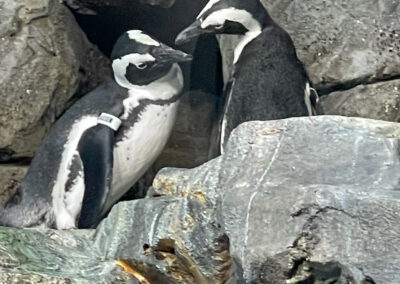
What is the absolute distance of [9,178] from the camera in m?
3.92

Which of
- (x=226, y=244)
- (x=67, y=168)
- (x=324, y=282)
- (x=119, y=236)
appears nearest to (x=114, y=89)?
(x=67, y=168)

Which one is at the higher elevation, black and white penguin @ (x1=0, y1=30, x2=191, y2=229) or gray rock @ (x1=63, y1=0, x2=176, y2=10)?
gray rock @ (x1=63, y1=0, x2=176, y2=10)

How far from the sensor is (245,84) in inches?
137

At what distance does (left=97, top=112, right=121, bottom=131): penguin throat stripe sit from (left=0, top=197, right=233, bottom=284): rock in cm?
75

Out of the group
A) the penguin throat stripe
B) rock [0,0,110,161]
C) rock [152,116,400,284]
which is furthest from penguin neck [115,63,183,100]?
rock [152,116,400,284]

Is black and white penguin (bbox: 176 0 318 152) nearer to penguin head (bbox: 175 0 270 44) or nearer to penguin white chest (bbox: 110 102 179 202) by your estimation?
penguin head (bbox: 175 0 270 44)

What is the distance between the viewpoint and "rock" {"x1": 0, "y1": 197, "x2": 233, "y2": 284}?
2.55 m

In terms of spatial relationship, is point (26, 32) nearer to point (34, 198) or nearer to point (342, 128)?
point (34, 198)

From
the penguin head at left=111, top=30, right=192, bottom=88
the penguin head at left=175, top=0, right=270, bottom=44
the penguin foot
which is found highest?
the penguin head at left=175, top=0, right=270, bottom=44

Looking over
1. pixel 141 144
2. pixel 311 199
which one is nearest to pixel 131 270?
pixel 311 199

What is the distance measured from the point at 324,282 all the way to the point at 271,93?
4.14ft

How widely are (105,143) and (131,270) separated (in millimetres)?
890

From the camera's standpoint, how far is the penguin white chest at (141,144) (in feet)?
12.0

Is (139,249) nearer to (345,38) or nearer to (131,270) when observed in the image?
(131,270)
